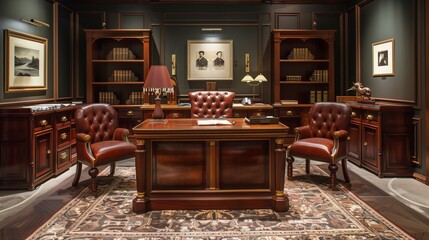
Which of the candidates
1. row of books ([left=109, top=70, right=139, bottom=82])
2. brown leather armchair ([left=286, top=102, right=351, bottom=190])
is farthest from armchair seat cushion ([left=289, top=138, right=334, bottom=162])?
row of books ([left=109, top=70, right=139, bottom=82])

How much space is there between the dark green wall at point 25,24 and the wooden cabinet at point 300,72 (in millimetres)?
3643

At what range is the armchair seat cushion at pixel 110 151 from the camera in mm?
3912

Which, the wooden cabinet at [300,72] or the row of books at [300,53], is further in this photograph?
the row of books at [300,53]

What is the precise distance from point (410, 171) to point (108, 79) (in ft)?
16.4

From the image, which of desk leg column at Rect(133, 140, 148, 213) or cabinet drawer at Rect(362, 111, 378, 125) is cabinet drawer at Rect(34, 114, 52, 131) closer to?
desk leg column at Rect(133, 140, 148, 213)

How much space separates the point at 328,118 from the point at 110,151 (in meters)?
2.63

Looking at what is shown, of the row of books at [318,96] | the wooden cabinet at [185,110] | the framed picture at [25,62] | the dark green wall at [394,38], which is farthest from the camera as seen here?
the row of books at [318,96]

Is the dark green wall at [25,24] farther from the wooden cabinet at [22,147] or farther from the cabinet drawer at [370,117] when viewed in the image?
the cabinet drawer at [370,117]

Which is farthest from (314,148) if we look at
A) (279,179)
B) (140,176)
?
(140,176)

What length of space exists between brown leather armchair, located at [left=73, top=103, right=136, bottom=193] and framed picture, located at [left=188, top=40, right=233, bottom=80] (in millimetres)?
2387

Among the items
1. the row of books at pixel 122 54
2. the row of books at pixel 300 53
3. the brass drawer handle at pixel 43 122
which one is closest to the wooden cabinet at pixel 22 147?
the brass drawer handle at pixel 43 122

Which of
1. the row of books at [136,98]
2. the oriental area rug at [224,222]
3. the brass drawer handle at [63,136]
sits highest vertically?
the row of books at [136,98]

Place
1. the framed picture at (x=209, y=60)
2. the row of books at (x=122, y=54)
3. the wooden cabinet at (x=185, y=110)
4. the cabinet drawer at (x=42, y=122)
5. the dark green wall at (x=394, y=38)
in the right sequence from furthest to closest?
the framed picture at (x=209, y=60), the row of books at (x=122, y=54), the wooden cabinet at (x=185, y=110), the dark green wall at (x=394, y=38), the cabinet drawer at (x=42, y=122)

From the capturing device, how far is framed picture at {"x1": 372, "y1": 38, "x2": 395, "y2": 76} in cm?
502
